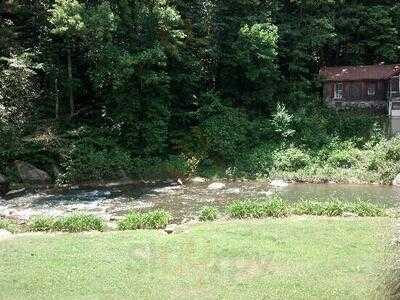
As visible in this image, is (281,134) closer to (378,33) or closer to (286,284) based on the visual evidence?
(378,33)

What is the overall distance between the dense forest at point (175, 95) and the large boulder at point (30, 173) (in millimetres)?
524

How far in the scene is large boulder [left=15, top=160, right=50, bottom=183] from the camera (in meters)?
31.7

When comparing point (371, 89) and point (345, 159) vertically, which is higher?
point (371, 89)

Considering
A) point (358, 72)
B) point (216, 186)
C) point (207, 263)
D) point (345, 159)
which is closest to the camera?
point (207, 263)

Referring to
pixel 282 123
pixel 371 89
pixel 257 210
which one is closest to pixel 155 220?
pixel 257 210

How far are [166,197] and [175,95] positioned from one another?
1237 cm

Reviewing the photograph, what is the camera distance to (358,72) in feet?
139

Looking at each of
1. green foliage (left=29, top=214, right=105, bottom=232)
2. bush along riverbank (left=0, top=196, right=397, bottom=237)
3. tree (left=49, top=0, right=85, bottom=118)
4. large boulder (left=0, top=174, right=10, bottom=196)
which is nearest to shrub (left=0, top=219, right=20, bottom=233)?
bush along riverbank (left=0, top=196, right=397, bottom=237)

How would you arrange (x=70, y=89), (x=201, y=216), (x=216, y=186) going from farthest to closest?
(x=70, y=89) < (x=216, y=186) < (x=201, y=216)

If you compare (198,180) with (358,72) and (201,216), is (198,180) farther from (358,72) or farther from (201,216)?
(358,72)

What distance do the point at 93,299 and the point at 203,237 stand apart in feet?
18.2

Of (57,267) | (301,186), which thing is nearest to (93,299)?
(57,267)

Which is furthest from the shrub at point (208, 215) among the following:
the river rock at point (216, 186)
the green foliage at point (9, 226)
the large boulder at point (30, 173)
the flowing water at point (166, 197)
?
the large boulder at point (30, 173)

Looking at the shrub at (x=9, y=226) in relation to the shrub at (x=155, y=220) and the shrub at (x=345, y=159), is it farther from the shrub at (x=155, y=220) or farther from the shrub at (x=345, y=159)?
the shrub at (x=345, y=159)
